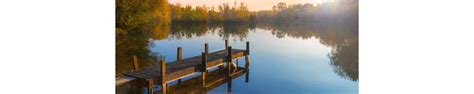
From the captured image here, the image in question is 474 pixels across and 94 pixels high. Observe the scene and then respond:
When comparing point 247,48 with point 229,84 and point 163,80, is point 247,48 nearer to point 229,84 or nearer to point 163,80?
point 229,84

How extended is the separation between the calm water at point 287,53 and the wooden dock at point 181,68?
0.44 feet

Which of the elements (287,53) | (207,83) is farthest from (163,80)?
(287,53)

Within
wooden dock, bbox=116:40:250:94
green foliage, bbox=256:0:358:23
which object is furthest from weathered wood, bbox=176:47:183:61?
green foliage, bbox=256:0:358:23

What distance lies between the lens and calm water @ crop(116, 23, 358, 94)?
14.1 feet

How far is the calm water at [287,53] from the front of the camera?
14.1 ft

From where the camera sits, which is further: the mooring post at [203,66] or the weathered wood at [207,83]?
the mooring post at [203,66]

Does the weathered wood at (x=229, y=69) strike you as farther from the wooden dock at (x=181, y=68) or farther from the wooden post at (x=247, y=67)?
the wooden post at (x=247, y=67)

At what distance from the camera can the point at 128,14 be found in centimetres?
577

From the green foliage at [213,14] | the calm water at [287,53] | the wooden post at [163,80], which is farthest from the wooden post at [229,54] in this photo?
the wooden post at [163,80]

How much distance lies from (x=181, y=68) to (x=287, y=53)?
46.5 inches

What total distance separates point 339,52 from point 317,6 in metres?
0.66
